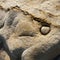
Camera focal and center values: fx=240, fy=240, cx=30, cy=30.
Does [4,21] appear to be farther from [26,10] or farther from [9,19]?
[26,10]

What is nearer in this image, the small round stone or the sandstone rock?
the small round stone

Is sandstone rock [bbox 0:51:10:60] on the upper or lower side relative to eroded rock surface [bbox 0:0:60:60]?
lower

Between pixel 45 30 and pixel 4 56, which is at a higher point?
pixel 45 30

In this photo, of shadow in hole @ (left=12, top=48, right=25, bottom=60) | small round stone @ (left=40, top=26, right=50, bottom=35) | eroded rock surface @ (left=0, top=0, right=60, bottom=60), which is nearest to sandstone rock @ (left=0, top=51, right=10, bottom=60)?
eroded rock surface @ (left=0, top=0, right=60, bottom=60)

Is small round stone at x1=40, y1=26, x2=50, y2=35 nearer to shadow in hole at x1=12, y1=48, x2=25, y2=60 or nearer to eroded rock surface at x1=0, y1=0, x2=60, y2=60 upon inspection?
eroded rock surface at x1=0, y1=0, x2=60, y2=60

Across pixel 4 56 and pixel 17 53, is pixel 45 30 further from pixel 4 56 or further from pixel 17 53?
pixel 4 56

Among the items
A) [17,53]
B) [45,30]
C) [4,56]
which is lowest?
[4,56]

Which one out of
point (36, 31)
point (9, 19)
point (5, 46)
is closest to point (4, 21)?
point (9, 19)

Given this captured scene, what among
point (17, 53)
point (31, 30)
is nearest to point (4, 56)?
point (17, 53)

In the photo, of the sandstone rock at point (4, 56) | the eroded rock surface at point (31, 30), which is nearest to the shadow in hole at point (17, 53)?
the eroded rock surface at point (31, 30)
